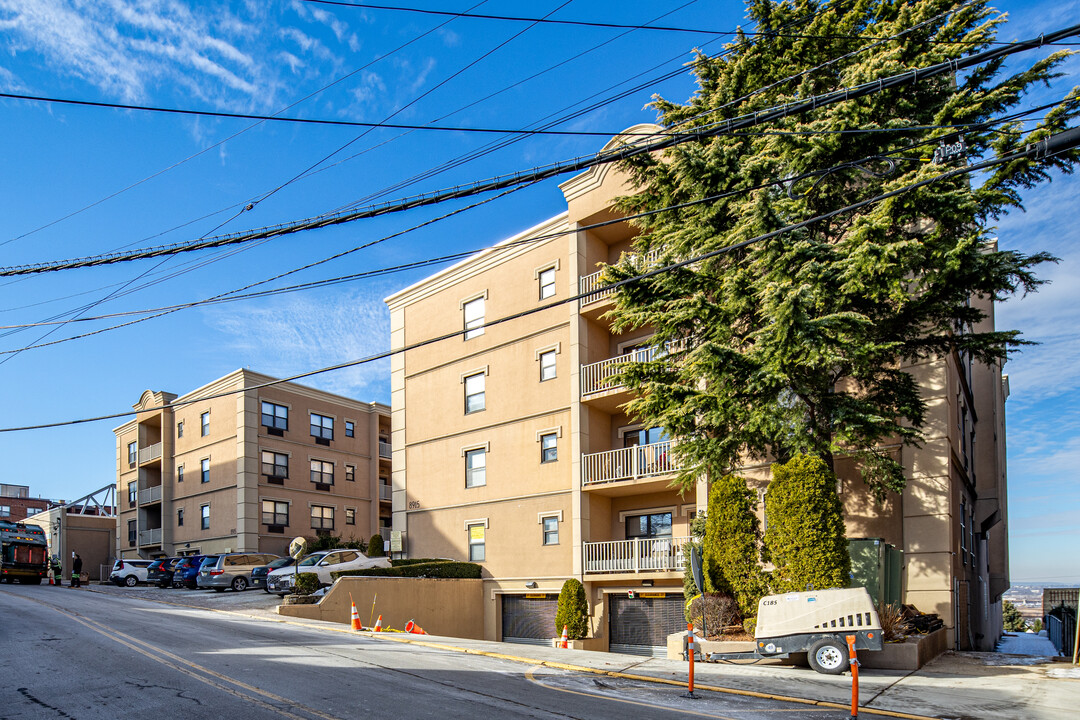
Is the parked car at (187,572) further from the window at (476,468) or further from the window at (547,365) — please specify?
the window at (547,365)

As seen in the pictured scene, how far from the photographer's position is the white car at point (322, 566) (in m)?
29.0

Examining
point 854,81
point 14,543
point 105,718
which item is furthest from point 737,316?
point 14,543

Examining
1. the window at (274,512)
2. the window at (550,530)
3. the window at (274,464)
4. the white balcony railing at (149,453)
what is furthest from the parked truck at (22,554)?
the window at (550,530)

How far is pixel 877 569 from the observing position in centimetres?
1794

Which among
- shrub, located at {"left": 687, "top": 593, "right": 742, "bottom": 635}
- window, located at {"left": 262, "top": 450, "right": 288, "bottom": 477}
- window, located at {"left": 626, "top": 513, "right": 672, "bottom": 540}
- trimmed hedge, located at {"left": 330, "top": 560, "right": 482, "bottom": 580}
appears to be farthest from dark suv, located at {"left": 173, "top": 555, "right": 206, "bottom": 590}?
shrub, located at {"left": 687, "top": 593, "right": 742, "bottom": 635}

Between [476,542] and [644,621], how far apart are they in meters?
8.20

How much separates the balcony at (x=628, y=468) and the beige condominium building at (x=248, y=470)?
2150 centimetres

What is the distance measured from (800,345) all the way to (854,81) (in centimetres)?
560

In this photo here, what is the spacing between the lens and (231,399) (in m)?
43.8

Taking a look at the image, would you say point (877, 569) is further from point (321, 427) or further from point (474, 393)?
point (321, 427)

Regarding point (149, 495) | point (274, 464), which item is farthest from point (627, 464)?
point (149, 495)

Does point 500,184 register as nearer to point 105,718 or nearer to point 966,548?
point 105,718

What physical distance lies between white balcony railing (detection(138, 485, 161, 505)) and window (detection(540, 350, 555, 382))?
103 ft

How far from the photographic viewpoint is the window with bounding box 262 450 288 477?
143 ft
